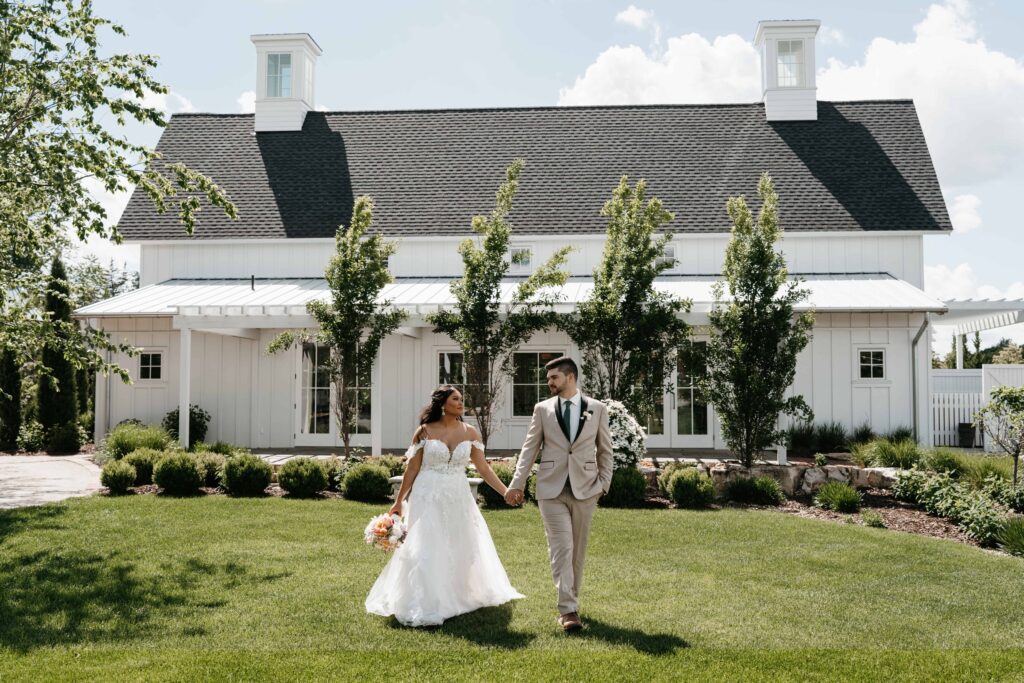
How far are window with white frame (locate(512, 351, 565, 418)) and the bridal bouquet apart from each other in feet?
36.2

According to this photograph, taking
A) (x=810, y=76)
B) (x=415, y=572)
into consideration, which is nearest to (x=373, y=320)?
(x=415, y=572)

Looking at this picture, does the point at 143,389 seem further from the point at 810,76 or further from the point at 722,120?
the point at 810,76

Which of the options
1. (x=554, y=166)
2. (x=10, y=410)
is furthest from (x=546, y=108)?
(x=10, y=410)

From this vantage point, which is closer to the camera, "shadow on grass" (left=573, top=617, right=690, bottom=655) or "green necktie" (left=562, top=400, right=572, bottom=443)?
"shadow on grass" (left=573, top=617, right=690, bottom=655)

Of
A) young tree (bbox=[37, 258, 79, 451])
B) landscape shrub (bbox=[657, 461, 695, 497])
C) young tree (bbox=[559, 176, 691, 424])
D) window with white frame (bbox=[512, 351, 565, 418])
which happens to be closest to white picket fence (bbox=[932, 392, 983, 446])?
young tree (bbox=[559, 176, 691, 424])

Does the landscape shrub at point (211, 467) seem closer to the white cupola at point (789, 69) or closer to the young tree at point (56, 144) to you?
the young tree at point (56, 144)

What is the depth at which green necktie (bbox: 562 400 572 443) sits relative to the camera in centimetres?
621

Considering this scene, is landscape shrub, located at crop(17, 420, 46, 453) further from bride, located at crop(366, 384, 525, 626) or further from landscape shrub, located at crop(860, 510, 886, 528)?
landscape shrub, located at crop(860, 510, 886, 528)

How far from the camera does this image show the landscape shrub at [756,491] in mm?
11992

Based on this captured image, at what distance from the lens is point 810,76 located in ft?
70.1

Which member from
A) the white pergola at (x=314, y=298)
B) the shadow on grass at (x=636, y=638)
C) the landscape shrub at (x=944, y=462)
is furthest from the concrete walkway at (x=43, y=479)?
the landscape shrub at (x=944, y=462)

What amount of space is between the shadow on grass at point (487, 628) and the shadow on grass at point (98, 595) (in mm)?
1855

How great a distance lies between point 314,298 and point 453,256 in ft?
13.8

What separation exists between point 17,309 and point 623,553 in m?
8.56
